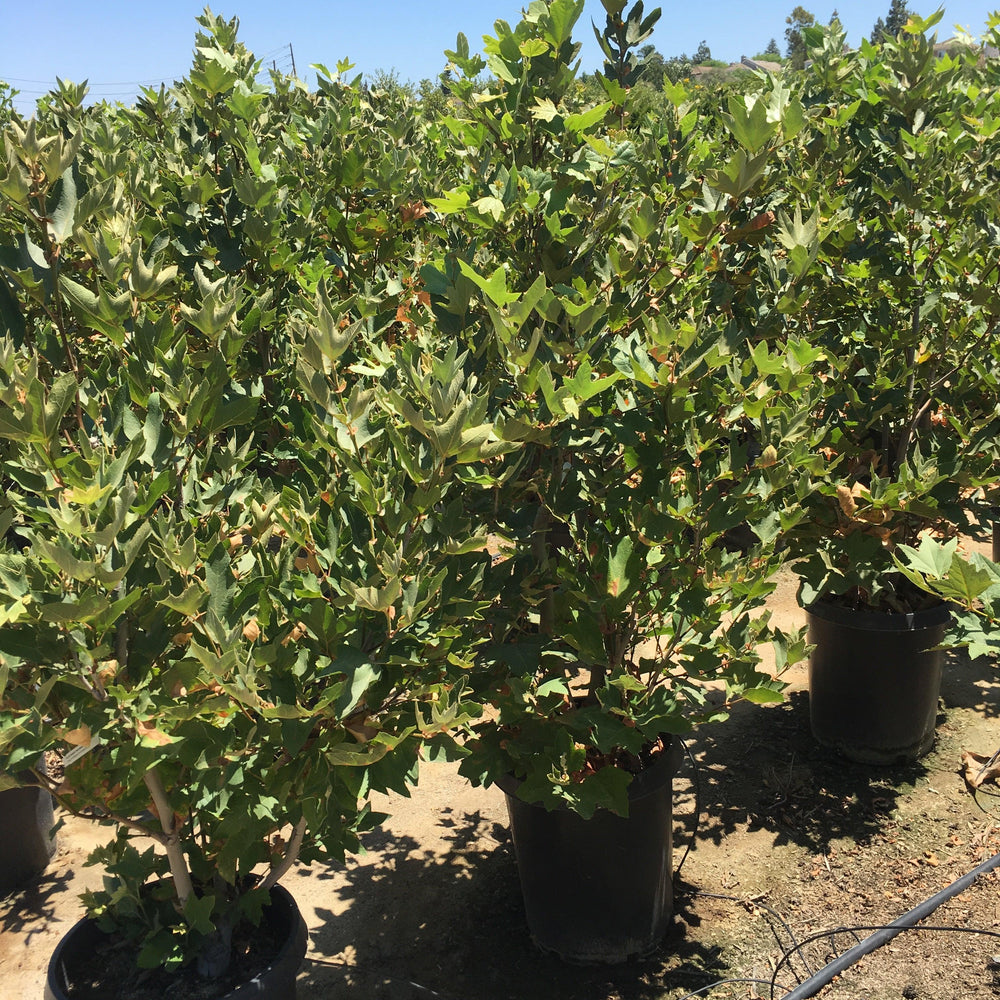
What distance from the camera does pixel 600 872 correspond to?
8.91ft

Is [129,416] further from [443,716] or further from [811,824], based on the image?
[811,824]

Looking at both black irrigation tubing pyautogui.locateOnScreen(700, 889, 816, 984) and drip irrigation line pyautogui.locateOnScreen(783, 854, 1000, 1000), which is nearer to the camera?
drip irrigation line pyautogui.locateOnScreen(783, 854, 1000, 1000)

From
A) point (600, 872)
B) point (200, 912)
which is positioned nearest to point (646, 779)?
point (600, 872)

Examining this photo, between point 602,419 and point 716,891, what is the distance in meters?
1.80

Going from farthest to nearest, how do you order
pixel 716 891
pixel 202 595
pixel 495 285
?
pixel 716 891 < pixel 495 285 < pixel 202 595

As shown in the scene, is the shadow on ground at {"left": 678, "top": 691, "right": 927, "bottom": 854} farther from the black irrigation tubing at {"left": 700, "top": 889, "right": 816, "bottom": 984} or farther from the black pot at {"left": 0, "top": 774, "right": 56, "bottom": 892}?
the black pot at {"left": 0, "top": 774, "right": 56, "bottom": 892}

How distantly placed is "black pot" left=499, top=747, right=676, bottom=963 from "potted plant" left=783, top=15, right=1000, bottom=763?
100 cm

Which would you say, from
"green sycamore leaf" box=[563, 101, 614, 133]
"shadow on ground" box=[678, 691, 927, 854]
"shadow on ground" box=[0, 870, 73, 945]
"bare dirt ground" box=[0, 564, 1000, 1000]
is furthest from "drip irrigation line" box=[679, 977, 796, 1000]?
"green sycamore leaf" box=[563, 101, 614, 133]

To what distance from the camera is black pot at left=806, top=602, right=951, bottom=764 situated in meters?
3.52

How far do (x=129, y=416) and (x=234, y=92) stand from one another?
1.76 meters

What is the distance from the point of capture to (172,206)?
2.99 meters

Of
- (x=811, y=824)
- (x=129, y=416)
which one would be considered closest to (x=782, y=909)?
(x=811, y=824)

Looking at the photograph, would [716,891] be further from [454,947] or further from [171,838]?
[171,838]

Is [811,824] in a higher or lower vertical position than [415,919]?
higher
